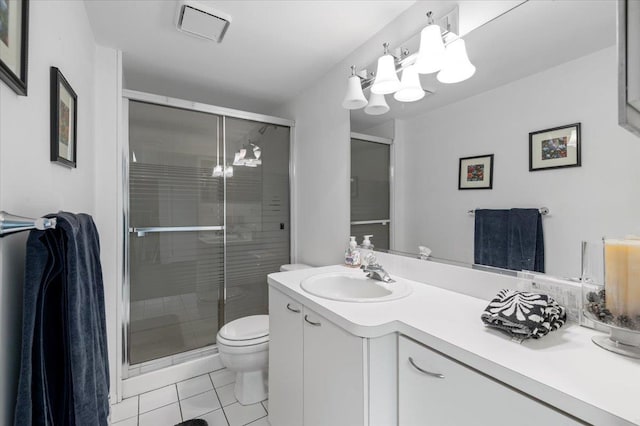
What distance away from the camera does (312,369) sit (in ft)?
3.84

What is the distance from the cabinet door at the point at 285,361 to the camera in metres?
1.27

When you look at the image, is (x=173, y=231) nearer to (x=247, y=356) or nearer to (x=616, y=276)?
(x=247, y=356)

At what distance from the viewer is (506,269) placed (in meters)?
1.15

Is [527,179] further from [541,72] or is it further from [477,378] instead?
[477,378]

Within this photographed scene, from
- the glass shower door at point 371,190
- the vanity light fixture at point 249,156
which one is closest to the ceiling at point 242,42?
the vanity light fixture at point 249,156

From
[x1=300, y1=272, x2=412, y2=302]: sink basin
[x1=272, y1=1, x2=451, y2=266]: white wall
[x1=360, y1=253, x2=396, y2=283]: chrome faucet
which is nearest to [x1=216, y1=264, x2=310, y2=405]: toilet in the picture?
[x1=300, y1=272, x2=412, y2=302]: sink basin

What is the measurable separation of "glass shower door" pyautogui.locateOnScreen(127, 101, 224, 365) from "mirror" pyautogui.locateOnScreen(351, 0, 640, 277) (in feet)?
5.26

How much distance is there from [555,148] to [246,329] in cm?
190

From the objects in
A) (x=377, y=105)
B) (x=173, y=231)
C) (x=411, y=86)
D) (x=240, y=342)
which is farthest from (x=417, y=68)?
(x=173, y=231)

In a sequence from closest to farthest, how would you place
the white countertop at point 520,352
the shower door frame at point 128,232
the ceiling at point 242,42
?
1. the white countertop at point 520,352
2. the ceiling at point 242,42
3. the shower door frame at point 128,232

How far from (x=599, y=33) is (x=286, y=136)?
2152 millimetres

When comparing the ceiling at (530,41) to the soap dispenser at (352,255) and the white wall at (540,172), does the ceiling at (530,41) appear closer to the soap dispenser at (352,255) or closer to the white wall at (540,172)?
the white wall at (540,172)

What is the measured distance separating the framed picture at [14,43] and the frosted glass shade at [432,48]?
1395mm

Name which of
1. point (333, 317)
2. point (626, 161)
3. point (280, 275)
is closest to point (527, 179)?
point (626, 161)
